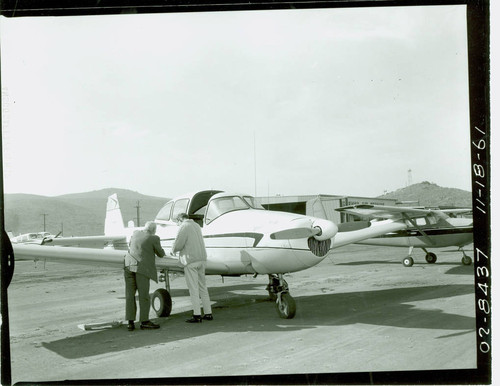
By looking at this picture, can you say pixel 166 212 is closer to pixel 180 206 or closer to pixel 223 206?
pixel 180 206

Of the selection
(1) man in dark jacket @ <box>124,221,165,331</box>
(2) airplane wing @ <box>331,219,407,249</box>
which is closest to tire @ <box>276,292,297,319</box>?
(2) airplane wing @ <box>331,219,407,249</box>

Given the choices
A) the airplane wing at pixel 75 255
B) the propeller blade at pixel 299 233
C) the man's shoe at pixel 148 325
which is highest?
the propeller blade at pixel 299 233

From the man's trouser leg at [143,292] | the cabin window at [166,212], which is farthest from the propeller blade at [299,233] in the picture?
the cabin window at [166,212]

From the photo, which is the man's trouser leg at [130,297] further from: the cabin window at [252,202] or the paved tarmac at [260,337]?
the cabin window at [252,202]

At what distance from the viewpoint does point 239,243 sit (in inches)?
290

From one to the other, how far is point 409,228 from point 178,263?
10.9 metres

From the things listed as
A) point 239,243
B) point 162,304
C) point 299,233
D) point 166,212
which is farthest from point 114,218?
point 299,233

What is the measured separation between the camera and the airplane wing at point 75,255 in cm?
679

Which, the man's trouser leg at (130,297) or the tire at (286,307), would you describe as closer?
the man's trouser leg at (130,297)

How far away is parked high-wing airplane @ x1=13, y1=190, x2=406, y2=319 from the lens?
668 cm

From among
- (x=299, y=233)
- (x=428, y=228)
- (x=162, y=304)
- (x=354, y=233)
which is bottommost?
(x=162, y=304)

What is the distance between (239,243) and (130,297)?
1973mm

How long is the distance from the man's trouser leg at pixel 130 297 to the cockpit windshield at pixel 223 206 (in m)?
1.65

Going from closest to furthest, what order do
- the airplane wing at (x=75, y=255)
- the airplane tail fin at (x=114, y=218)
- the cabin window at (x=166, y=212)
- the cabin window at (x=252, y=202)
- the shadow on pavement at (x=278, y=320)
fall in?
the shadow on pavement at (x=278, y=320)
the airplane wing at (x=75, y=255)
the cabin window at (x=252, y=202)
the cabin window at (x=166, y=212)
the airplane tail fin at (x=114, y=218)
